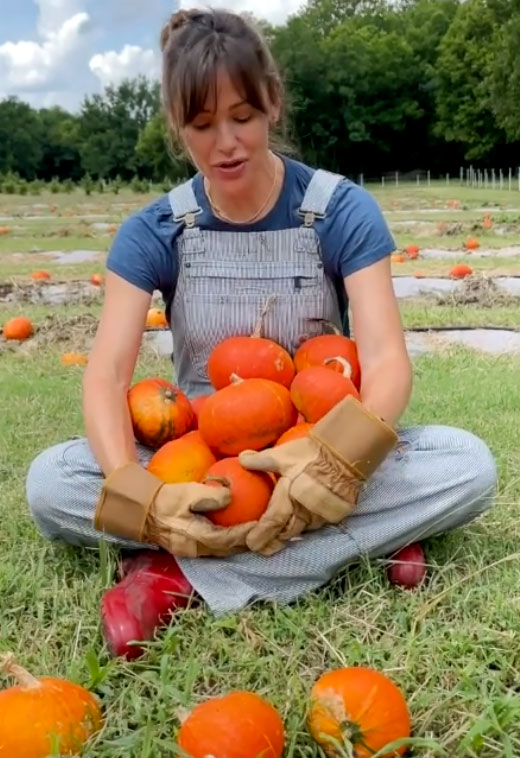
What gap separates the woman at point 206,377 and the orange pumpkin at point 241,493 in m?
0.03

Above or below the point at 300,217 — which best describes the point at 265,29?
above

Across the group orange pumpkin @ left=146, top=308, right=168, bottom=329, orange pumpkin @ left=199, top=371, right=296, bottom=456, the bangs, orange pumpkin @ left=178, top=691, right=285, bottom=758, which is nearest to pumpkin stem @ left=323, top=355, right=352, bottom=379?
orange pumpkin @ left=199, top=371, right=296, bottom=456

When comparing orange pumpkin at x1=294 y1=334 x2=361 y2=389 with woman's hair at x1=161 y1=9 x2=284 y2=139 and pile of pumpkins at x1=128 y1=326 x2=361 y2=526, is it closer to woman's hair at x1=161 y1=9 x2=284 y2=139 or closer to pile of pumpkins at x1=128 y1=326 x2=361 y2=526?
pile of pumpkins at x1=128 y1=326 x2=361 y2=526

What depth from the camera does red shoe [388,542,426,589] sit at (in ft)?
7.18

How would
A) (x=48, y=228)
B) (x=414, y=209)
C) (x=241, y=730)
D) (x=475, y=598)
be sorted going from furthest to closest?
(x=414, y=209)
(x=48, y=228)
(x=475, y=598)
(x=241, y=730)

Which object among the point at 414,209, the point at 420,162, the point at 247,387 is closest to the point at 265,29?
the point at 247,387

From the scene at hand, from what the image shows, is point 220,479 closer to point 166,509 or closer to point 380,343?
point 166,509

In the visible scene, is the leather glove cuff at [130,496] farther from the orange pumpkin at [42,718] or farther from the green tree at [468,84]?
the green tree at [468,84]

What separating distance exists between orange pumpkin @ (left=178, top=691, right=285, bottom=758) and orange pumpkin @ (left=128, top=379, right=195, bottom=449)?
35.8 inches

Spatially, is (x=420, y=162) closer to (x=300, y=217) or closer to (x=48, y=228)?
(x=48, y=228)

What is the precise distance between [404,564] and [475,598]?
0.59 ft

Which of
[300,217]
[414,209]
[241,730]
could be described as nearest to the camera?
[241,730]

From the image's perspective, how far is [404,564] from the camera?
2.19m

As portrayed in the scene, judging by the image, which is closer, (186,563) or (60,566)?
(186,563)
